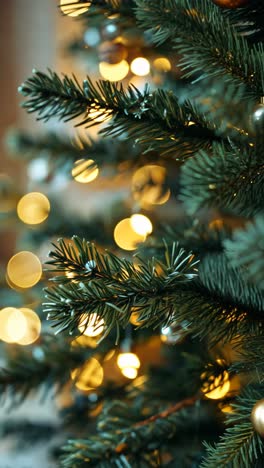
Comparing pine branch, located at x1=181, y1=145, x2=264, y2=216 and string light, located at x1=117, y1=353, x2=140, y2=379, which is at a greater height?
pine branch, located at x1=181, y1=145, x2=264, y2=216

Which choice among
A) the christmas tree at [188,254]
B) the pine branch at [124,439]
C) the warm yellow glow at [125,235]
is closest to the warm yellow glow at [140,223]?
the warm yellow glow at [125,235]

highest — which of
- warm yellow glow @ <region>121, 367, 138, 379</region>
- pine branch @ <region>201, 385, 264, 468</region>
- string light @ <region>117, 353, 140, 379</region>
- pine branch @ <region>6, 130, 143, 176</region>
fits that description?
pine branch @ <region>6, 130, 143, 176</region>

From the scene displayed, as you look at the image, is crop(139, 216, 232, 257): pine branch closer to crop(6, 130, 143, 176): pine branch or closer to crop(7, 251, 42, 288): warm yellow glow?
crop(6, 130, 143, 176): pine branch

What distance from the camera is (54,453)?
27.3 inches

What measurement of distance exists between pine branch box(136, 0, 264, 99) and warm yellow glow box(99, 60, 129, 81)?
1.05 feet

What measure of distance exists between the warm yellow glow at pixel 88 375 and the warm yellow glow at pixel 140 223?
18 cm

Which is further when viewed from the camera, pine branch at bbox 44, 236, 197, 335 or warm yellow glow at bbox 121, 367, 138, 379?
warm yellow glow at bbox 121, 367, 138, 379

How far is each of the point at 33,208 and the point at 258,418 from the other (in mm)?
581

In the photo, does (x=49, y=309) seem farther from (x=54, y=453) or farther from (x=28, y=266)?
(x=28, y=266)

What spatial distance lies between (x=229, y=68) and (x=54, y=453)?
52 cm

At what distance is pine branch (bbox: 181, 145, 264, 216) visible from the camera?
0.29m

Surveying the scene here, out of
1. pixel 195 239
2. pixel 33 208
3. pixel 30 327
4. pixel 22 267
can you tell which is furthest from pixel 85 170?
pixel 22 267

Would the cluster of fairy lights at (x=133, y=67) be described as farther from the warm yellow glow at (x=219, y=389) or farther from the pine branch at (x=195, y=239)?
the warm yellow glow at (x=219, y=389)

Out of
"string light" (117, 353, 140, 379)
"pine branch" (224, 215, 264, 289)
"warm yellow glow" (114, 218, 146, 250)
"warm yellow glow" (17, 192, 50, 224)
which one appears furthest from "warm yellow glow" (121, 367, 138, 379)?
"pine branch" (224, 215, 264, 289)
